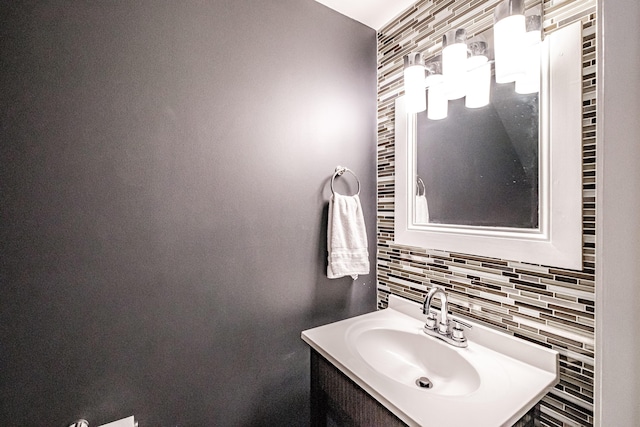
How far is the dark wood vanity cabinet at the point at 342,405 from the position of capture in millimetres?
795

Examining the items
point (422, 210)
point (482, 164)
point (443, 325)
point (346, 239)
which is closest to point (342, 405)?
point (443, 325)

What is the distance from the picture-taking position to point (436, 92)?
46.8 inches

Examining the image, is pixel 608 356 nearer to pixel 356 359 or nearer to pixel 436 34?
pixel 356 359

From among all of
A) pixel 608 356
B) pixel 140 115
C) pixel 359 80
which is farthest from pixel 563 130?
pixel 140 115

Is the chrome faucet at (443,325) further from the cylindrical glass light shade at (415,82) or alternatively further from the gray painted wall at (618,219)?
the cylindrical glass light shade at (415,82)

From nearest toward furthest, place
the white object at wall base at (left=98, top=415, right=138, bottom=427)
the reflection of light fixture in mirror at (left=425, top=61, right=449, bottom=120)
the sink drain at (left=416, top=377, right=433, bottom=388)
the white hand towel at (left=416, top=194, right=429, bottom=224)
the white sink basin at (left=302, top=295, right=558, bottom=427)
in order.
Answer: the white sink basin at (left=302, top=295, right=558, bottom=427) < the white object at wall base at (left=98, top=415, right=138, bottom=427) < the sink drain at (left=416, top=377, right=433, bottom=388) < the reflection of light fixture in mirror at (left=425, top=61, right=449, bottom=120) < the white hand towel at (left=416, top=194, right=429, bottom=224)

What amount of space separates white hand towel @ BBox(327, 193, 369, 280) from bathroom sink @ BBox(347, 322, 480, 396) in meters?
0.26

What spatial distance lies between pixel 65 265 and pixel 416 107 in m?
1.42

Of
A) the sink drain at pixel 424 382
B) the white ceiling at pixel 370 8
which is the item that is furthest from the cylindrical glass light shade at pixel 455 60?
the sink drain at pixel 424 382

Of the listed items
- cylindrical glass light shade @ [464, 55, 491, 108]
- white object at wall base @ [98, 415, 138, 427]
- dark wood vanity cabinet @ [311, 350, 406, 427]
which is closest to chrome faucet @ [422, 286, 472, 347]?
dark wood vanity cabinet @ [311, 350, 406, 427]

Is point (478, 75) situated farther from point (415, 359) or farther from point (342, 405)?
point (342, 405)

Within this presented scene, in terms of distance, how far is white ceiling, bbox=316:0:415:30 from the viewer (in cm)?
131

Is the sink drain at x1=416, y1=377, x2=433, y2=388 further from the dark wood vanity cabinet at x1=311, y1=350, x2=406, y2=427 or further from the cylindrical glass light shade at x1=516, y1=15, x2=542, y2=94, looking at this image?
the cylindrical glass light shade at x1=516, y1=15, x2=542, y2=94

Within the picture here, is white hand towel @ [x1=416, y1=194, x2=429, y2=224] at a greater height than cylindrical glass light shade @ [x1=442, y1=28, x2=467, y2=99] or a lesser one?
lesser
